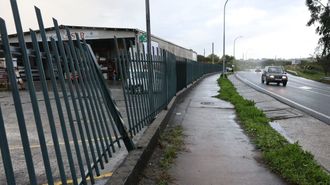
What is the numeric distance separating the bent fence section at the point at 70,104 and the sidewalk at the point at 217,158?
0.95 m

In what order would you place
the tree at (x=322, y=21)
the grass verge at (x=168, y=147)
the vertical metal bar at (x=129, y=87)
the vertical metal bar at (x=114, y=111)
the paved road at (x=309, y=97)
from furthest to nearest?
the tree at (x=322, y=21)
the paved road at (x=309, y=97)
the vertical metal bar at (x=129, y=87)
the grass verge at (x=168, y=147)
the vertical metal bar at (x=114, y=111)

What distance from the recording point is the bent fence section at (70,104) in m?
2.62

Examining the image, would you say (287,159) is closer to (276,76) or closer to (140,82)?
(140,82)

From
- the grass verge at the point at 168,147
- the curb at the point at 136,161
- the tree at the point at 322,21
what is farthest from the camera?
the tree at the point at 322,21

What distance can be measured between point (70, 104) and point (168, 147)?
2052 millimetres

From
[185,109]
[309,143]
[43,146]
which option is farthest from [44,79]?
[185,109]

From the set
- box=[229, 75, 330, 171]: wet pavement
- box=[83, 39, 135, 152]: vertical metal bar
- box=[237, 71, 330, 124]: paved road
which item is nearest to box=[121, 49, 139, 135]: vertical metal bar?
box=[83, 39, 135, 152]: vertical metal bar

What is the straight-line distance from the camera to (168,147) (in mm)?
6961

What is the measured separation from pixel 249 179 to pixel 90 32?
1175 inches

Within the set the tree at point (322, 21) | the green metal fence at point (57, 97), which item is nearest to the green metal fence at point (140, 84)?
the green metal fence at point (57, 97)

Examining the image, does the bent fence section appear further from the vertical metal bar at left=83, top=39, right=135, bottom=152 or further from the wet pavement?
the wet pavement

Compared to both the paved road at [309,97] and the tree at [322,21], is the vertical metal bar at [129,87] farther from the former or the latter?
the tree at [322,21]

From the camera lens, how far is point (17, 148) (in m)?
6.63

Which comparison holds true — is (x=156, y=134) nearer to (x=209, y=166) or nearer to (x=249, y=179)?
(x=209, y=166)
